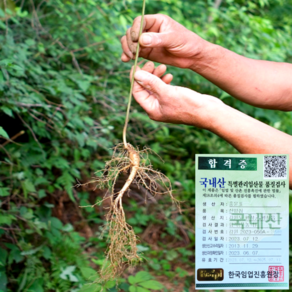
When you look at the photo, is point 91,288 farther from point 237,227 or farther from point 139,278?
point 237,227

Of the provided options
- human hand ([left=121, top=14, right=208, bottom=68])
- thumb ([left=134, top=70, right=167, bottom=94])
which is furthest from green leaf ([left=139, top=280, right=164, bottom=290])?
human hand ([left=121, top=14, right=208, bottom=68])

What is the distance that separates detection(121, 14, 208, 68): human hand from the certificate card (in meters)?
0.60

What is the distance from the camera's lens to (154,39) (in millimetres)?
1255

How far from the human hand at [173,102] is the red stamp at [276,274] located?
483 millimetres

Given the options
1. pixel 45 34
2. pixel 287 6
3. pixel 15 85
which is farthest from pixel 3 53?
pixel 287 6

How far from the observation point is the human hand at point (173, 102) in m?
1.15

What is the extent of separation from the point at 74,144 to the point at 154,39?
950 mm

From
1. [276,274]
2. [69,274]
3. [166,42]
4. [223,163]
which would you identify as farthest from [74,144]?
[276,274]

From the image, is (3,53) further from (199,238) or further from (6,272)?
(199,238)

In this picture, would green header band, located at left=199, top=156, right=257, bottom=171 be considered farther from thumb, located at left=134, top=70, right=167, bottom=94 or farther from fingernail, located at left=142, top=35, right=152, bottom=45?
fingernail, located at left=142, top=35, right=152, bottom=45

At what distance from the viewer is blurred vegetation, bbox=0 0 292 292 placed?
1.55 metres

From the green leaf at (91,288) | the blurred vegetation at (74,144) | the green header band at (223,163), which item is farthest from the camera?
the blurred vegetation at (74,144)

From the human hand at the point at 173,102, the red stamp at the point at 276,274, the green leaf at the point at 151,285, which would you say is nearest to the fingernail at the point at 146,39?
the human hand at the point at 173,102

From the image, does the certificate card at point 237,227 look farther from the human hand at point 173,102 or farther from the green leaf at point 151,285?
the green leaf at point 151,285
